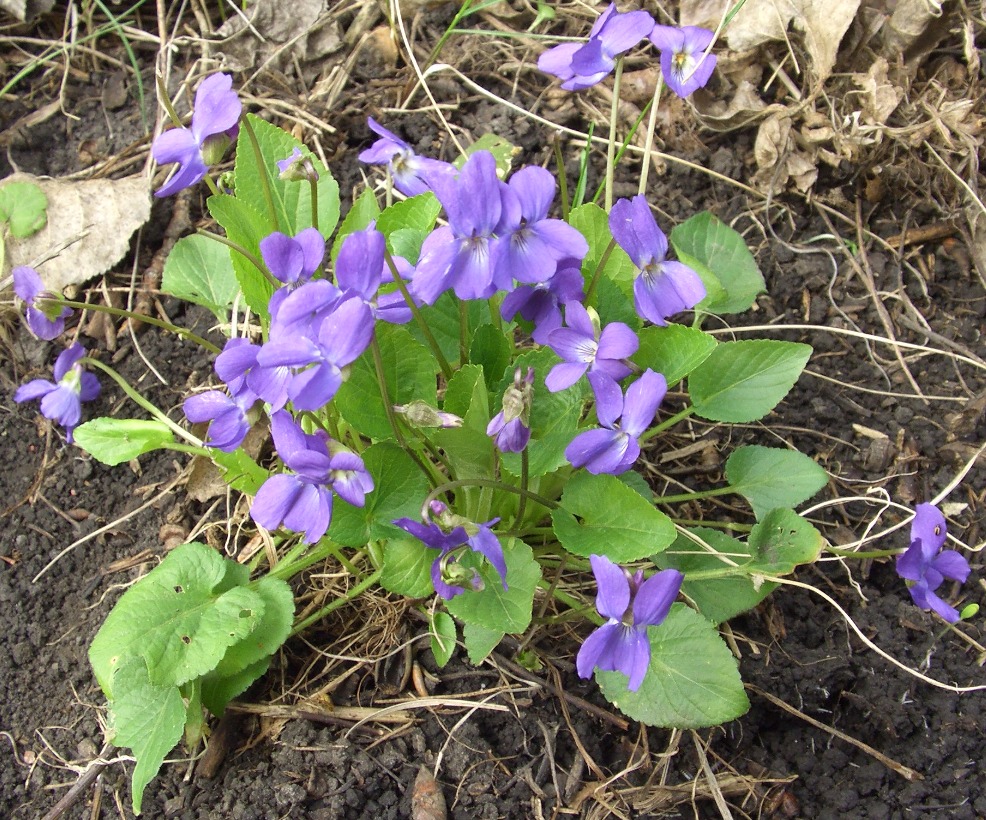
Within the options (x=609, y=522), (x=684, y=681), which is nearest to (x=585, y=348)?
(x=609, y=522)

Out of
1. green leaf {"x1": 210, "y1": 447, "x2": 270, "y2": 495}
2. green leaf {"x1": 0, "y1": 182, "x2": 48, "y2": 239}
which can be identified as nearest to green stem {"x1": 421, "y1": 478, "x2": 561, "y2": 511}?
green leaf {"x1": 210, "y1": 447, "x2": 270, "y2": 495}

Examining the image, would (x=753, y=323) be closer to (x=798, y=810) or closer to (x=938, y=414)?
(x=938, y=414)

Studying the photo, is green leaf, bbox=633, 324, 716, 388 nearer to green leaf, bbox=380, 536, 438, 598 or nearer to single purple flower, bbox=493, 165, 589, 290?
single purple flower, bbox=493, 165, 589, 290

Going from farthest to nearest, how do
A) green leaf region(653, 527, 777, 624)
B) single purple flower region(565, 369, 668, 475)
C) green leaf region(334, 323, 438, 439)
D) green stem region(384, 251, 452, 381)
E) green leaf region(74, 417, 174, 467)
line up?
green leaf region(74, 417, 174, 467) → green leaf region(653, 527, 777, 624) → green leaf region(334, 323, 438, 439) → single purple flower region(565, 369, 668, 475) → green stem region(384, 251, 452, 381)

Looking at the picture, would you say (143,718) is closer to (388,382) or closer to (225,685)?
(225,685)

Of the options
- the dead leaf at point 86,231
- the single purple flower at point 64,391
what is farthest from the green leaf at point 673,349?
the dead leaf at point 86,231

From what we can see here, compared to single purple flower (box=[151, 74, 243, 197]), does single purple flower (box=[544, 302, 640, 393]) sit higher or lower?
lower

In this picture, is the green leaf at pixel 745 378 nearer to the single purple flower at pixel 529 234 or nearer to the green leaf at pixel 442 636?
the single purple flower at pixel 529 234
